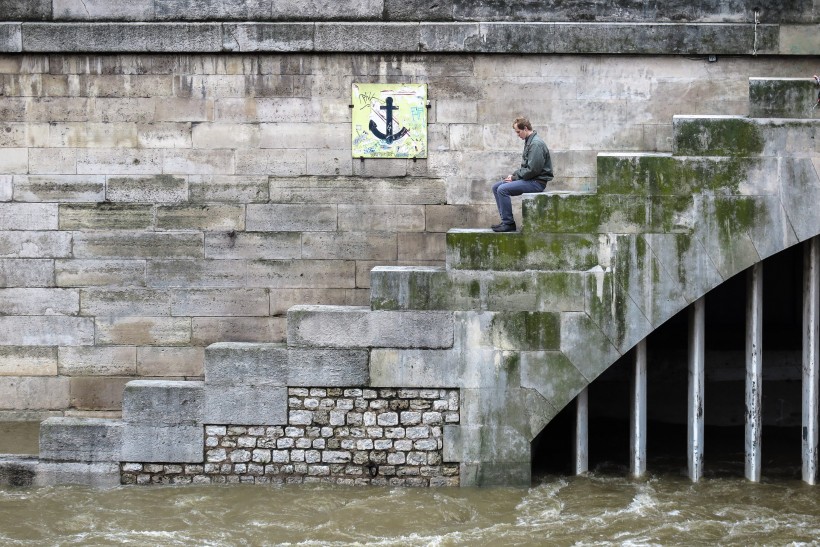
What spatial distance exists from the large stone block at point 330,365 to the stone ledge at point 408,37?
3166 mm

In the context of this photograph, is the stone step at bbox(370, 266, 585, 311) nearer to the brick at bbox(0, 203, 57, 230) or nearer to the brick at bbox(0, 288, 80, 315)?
the brick at bbox(0, 288, 80, 315)

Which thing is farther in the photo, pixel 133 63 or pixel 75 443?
pixel 133 63

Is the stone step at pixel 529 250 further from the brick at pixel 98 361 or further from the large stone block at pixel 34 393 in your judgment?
the large stone block at pixel 34 393

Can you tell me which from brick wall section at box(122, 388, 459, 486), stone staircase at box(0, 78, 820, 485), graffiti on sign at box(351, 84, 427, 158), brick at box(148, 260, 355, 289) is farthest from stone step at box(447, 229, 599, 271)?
brick at box(148, 260, 355, 289)

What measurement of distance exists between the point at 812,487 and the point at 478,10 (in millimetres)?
5574

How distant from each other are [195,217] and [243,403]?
2.27 meters

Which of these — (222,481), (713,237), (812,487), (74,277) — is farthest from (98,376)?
(812,487)

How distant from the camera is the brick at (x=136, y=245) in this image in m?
12.2

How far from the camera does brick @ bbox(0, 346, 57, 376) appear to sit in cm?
1230

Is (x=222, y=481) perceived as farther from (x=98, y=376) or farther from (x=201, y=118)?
(x=201, y=118)

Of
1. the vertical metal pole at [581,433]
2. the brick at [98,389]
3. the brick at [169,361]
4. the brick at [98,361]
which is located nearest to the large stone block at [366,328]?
the vertical metal pole at [581,433]

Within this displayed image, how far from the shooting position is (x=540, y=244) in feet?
35.5

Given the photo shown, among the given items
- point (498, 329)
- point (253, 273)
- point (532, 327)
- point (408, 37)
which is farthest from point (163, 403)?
point (408, 37)

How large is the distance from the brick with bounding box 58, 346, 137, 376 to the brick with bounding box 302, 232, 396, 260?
2109 millimetres
